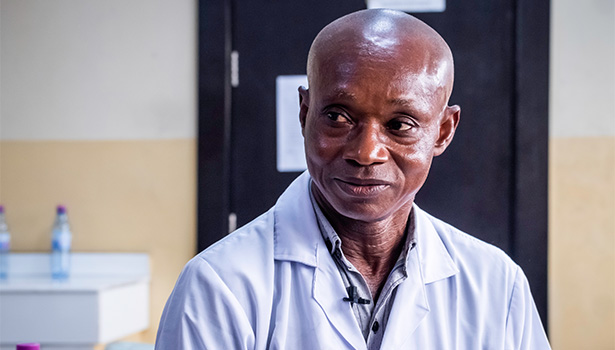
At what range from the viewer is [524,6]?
2.79 m

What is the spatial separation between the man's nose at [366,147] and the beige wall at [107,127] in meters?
1.93

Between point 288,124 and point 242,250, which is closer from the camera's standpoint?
point 242,250

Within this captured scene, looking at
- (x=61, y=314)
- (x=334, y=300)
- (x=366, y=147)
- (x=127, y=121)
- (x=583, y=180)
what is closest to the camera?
(x=366, y=147)

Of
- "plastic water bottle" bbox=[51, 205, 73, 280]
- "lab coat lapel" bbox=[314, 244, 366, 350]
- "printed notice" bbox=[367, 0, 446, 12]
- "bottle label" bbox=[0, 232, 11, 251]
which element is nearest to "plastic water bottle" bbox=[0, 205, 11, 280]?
"bottle label" bbox=[0, 232, 11, 251]

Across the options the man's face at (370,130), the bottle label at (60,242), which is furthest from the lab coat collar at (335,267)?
the bottle label at (60,242)

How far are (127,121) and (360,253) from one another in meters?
1.95

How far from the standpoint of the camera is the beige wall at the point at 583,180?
9.09 ft

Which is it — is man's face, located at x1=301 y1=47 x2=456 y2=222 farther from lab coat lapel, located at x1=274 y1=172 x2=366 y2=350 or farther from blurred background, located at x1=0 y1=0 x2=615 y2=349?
blurred background, located at x1=0 y1=0 x2=615 y2=349

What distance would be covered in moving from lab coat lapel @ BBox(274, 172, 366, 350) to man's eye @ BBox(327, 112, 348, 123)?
0.75 ft

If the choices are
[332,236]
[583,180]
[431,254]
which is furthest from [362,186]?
[583,180]

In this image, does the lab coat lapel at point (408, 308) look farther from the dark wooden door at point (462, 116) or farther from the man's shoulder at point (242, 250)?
the dark wooden door at point (462, 116)

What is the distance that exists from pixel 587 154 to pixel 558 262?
1.54ft

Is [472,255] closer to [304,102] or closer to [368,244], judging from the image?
[368,244]

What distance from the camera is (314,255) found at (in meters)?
1.18
